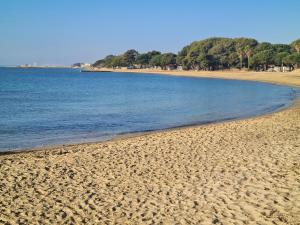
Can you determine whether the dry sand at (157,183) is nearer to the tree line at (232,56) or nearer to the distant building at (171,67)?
the tree line at (232,56)

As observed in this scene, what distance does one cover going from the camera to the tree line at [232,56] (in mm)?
122875

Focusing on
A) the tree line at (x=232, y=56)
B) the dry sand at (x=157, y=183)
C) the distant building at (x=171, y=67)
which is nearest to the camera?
the dry sand at (x=157, y=183)

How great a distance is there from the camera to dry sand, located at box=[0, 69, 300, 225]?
7.99 meters

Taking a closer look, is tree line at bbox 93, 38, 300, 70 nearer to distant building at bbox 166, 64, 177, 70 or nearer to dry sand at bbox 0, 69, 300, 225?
distant building at bbox 166, 64, 177, 70

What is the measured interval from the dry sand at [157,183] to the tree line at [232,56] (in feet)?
329

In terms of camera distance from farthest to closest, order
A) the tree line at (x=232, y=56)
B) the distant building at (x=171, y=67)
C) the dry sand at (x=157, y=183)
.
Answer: the distant building at (x=171, y=67) → the tree line at (x=232, y=56) → the dry sand at (x=157, y=183)

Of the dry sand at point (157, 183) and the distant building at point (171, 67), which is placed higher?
the distant building at point (171, 67)

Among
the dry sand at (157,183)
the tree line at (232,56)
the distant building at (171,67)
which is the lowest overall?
the dry sand at (157,183)

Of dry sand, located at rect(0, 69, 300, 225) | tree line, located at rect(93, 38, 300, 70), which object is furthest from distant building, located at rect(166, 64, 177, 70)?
dry sand, located at rect(0, 69, 300, 225)

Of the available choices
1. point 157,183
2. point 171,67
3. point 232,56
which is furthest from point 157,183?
point 171,67

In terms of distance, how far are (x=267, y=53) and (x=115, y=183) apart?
123 m

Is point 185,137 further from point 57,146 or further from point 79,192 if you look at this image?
point 79,192

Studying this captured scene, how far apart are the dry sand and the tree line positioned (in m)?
100

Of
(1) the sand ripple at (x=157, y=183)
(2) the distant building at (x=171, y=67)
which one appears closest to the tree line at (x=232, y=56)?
(2) the distant building at (x=171, y=67)
